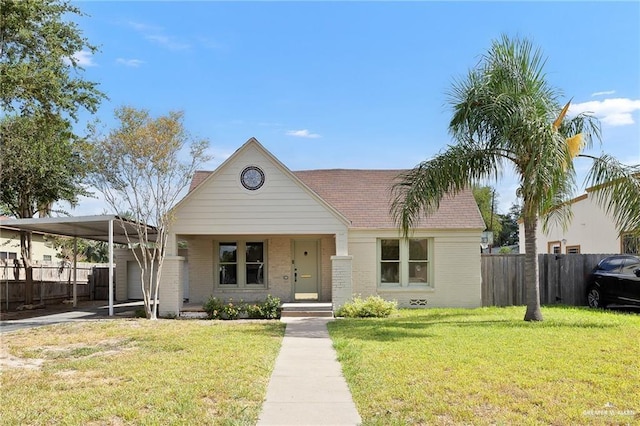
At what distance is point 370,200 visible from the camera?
18578 mm

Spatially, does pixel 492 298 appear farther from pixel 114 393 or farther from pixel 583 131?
pixel 114 393

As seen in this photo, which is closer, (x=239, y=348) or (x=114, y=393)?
(x=114, y=393)

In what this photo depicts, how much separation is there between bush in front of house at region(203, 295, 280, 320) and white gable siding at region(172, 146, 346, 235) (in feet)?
7.17

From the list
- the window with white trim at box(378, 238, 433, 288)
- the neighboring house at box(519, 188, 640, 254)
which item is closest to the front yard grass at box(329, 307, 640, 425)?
the window with white trim at box(378, 238, 433, 288)

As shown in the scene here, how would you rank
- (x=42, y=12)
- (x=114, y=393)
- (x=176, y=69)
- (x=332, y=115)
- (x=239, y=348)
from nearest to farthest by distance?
(x=114, y=393)
(x=239, y=348)
(x=42, y=12)
(x=176, y=69)
(x=332, y=115)

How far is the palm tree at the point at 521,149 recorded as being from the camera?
37.7 feet

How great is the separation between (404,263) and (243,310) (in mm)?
5701

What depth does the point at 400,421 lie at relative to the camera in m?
5.29

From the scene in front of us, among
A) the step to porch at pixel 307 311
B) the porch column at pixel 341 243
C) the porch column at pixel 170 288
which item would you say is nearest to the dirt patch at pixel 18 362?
the porch column at pixel 170 288

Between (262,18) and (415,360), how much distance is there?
8.99 m

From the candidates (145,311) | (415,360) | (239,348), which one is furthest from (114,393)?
(145,311)

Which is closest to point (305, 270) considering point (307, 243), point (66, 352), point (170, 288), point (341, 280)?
point (307, 243)

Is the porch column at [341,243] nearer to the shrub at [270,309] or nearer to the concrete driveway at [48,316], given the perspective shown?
the shrub at [270,309]

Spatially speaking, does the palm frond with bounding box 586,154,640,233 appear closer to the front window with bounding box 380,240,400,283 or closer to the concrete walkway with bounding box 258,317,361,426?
the front window with bounding box 380,240,400,283
